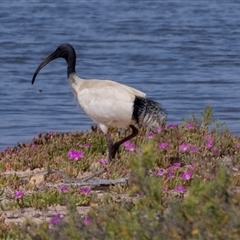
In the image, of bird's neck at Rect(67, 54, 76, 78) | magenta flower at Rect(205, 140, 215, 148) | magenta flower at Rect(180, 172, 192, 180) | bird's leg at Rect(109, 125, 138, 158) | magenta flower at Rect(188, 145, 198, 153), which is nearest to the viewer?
magenta flower at Rect(180, 172, 192, 180)

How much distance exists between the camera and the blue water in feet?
44.7

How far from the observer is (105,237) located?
397 cm

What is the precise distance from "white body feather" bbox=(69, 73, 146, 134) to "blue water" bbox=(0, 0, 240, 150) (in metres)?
2.68

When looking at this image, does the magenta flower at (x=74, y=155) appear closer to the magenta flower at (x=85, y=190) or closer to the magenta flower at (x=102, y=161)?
the magenta flower at (x=102, y=161)

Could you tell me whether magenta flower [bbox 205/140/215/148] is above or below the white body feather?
below

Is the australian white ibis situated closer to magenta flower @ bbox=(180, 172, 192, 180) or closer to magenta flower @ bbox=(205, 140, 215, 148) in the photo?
magenta flower @ bbox=(205, 140, 215, 148)

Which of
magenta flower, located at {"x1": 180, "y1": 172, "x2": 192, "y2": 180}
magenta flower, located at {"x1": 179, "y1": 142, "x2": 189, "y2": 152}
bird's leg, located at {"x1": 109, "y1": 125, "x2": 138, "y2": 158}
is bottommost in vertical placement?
bird's leg, located at {"x1": 109, "y1": 125, "x2": 138, "y2": 158}

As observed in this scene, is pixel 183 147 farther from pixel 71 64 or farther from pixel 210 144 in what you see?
pixel 71 64

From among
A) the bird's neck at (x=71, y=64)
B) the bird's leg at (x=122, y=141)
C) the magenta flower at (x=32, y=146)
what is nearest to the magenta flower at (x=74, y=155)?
the bird's leg at (x=122, y=141)

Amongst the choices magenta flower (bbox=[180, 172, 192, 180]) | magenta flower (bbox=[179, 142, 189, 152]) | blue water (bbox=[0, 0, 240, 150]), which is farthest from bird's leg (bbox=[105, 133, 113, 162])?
blue water (bbox=[0, 0, 240, 150])

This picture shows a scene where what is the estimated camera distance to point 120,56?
19.5m

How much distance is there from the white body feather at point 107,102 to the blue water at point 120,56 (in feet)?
8.80

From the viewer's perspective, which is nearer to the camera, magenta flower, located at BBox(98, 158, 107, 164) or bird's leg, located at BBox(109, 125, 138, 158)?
magenta flower, located at BBox(98, 158, 107, 164)

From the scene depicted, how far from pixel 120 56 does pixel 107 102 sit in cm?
1087
